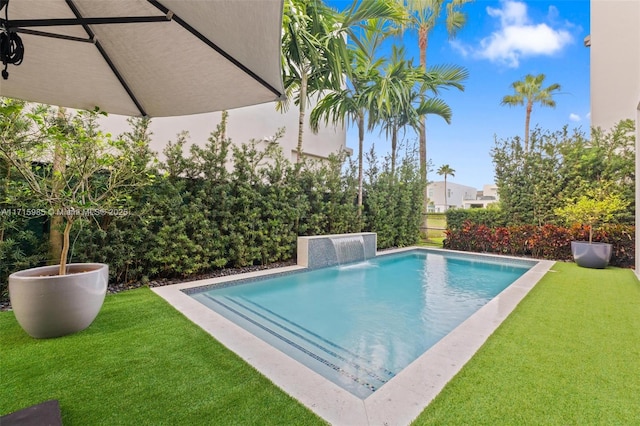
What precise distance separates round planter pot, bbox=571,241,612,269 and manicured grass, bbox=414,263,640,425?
4.08 meters

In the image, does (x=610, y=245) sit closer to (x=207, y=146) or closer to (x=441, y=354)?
(x=441, y=354)

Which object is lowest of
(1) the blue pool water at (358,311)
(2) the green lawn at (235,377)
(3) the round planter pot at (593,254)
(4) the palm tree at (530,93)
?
(1) the blue pool water at (358,311)

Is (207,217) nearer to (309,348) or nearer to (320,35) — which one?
(309,348)

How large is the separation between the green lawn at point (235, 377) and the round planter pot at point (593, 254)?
16.4ft

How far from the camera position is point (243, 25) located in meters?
2.11

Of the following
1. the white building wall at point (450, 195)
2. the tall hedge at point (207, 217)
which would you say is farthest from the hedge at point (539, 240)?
the white building wall at point (450, 195)

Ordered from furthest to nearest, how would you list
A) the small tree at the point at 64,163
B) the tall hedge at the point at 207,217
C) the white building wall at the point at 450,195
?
the white building wall at the point at 450,195 → the tall hedge at the point at 207,217 → the small tree at the point at 64,163

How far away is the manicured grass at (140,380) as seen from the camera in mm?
2006

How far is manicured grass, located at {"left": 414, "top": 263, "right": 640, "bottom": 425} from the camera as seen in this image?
202 cm

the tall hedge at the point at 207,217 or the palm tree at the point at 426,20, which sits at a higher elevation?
the palm tree at the point at 426,20

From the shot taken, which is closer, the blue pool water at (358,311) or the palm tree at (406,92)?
the blue pool water at (358,311)

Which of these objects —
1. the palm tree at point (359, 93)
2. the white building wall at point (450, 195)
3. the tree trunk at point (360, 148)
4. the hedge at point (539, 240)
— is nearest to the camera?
the hedge at point (539, 240)

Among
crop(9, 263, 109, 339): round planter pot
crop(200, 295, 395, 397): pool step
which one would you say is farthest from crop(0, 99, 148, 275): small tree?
crop(200, 295, 395, 397): pool step

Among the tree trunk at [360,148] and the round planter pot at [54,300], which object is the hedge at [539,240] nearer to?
the tree trunk at [360,148]
